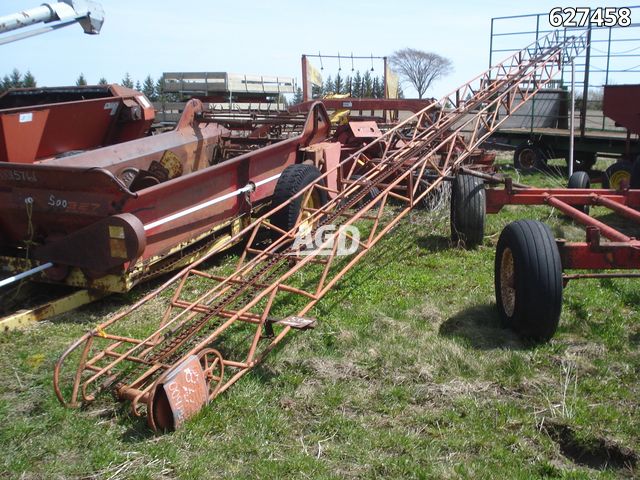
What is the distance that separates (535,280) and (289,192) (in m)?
3.28

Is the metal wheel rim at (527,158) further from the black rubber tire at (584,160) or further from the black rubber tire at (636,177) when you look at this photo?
the black rubber tire at (636,177)

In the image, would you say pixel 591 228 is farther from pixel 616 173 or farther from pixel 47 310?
pixel 616 173

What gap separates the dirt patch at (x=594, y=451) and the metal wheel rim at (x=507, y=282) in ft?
4.57

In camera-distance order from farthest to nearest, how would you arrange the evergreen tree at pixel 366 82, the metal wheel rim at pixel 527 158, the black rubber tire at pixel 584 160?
the evergreen tree at pixel 366 82, the metal wheel rim at pixel 527 158, the black rubber tire at pixel 584 160

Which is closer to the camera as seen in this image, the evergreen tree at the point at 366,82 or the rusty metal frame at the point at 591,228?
the rusty metal frame at the point at 591,228

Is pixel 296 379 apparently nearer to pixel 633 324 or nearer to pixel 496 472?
pixel 496 472

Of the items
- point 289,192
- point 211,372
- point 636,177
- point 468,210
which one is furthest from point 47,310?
point 636,177

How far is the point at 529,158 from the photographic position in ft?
42.9

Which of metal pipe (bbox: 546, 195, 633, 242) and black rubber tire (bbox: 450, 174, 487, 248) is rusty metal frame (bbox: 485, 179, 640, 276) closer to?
metal pipe (bbox: 546, 195, 633, 242)

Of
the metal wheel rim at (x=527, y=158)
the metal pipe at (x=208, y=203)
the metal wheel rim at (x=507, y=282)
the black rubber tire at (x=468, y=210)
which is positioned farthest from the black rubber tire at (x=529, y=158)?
the metal wheel rim at (x=507, y=282)

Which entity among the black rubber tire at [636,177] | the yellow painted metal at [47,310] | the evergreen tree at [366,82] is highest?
the evergreen tree at [366,82]

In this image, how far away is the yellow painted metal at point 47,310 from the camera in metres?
4.73

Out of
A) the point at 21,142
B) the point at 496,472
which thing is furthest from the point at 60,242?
the point at 496,472

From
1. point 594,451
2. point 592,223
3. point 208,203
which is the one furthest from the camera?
point 208,203
